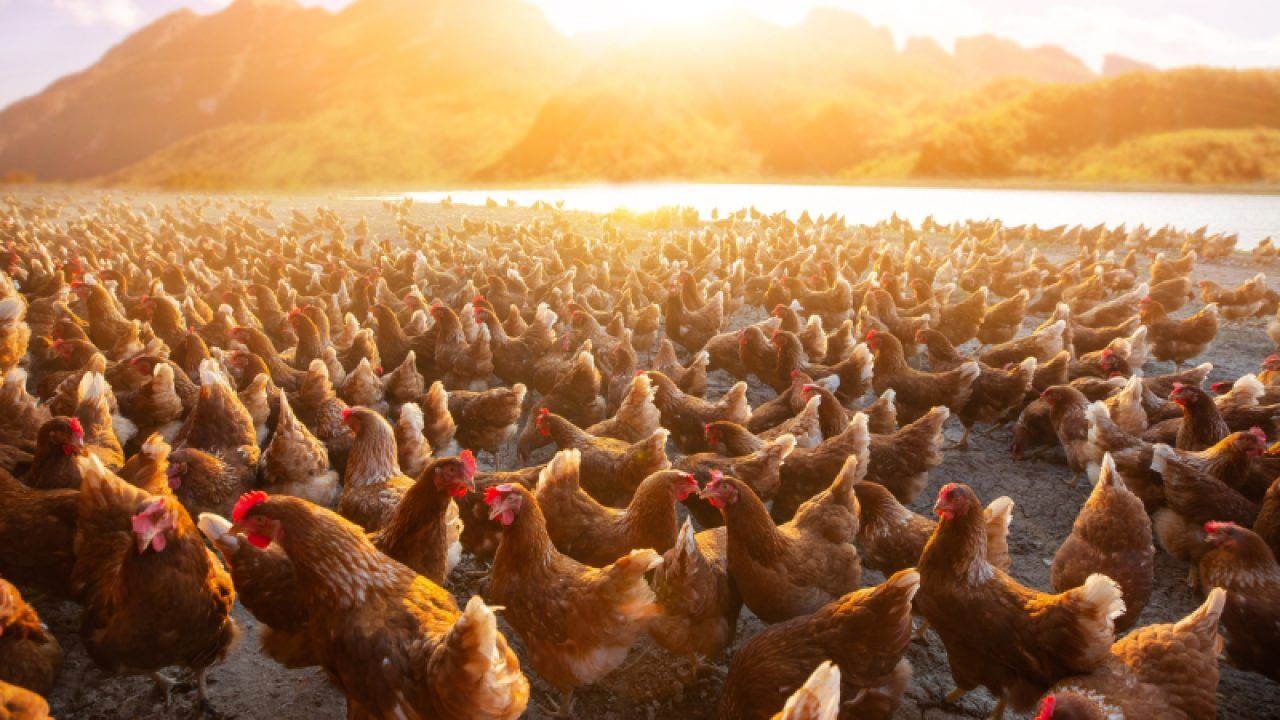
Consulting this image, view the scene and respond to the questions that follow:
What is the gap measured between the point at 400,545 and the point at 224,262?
15.7 metres

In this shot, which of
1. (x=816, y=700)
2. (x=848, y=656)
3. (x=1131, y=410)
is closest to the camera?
(x=816, y=700)

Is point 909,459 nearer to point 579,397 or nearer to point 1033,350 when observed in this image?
point 579,397

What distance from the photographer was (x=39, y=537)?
364 centimetres

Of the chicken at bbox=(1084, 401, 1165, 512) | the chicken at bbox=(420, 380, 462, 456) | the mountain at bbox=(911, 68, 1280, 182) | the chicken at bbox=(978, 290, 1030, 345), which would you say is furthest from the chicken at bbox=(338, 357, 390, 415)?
the mountain at bbox=(911, 68, 1280, 182)

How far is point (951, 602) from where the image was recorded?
3564mm

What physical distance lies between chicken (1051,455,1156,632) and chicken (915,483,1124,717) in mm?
897

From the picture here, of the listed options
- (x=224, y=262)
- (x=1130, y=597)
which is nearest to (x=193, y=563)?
(x=1130, y=597)

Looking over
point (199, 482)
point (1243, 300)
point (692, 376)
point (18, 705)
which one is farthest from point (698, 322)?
point (1243, 300)

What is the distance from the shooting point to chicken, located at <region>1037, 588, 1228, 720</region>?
299 centimetres

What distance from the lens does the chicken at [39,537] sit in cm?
362

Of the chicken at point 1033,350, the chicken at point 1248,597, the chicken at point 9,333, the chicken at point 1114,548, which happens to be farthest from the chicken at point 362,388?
the chicken at point 1033,350

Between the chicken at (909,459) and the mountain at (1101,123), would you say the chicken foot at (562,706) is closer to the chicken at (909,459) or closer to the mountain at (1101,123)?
the chicken at (909,459)

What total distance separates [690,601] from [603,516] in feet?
3.43

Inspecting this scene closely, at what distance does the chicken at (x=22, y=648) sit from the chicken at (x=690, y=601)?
3.43 metres
